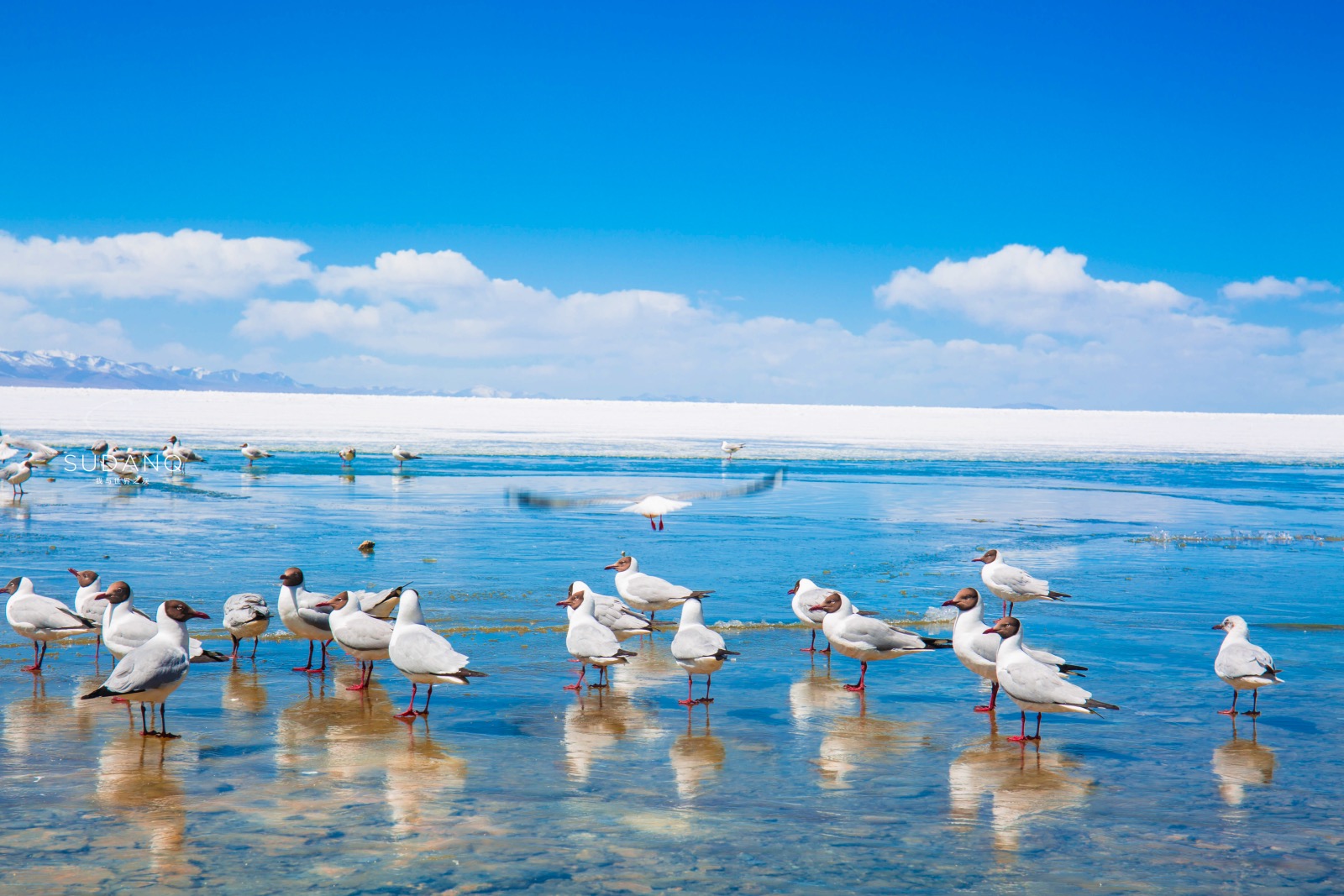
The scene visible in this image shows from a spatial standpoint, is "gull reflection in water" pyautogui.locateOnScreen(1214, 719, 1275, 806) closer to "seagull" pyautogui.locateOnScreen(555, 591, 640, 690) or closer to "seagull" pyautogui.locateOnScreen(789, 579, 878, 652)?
"seagull" pyautogui.locateOnScreen(789, 579, 878, 652)

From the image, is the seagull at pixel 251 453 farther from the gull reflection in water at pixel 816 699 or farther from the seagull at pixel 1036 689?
the seagull at pixel 1036 689

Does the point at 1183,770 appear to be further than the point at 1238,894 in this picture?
Yes

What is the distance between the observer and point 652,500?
2497cm

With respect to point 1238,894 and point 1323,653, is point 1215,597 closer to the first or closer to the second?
point 1323,653

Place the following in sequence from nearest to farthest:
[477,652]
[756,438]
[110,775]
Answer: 1. [110,775]
2. [477,652]
3. [756,438]

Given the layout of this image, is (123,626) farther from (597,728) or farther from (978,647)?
(978,647)

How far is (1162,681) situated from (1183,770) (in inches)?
115

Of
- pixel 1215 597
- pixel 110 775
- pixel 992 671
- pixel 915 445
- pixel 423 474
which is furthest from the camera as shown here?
pixel 915 445

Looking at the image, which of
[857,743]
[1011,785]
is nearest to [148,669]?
[857,743]

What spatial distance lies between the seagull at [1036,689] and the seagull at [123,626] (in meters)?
6.89

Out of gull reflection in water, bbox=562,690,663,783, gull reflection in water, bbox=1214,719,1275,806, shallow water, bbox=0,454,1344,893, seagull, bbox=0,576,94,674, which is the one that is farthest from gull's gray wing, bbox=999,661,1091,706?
seagull, bbox=0,576,94,674

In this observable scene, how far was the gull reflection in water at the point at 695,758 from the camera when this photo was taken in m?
7.40

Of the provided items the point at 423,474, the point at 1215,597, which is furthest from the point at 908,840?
the point at 423,474

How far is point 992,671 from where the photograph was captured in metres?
9.73
